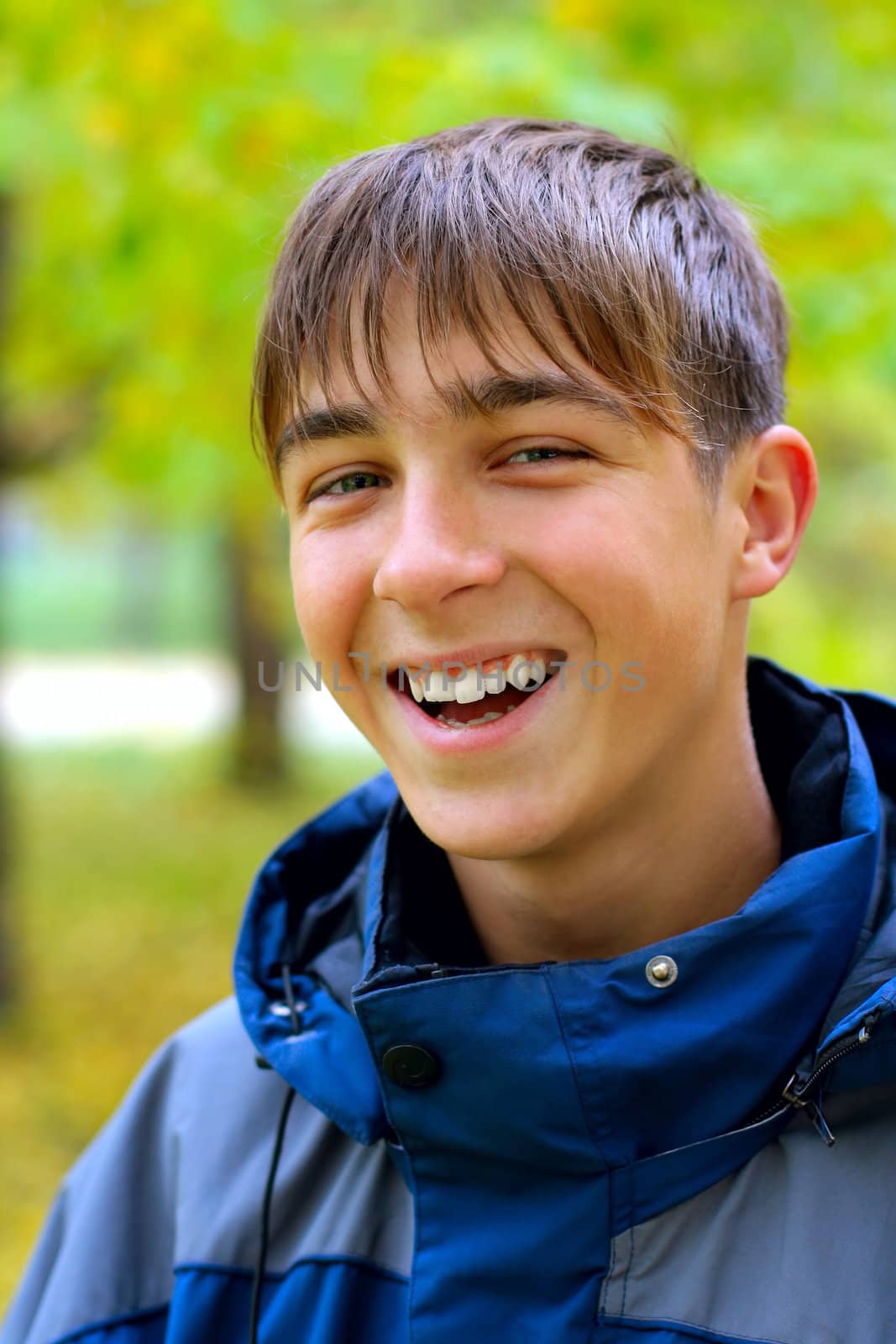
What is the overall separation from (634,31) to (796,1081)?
3.76 meters

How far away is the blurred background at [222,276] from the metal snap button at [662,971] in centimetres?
147

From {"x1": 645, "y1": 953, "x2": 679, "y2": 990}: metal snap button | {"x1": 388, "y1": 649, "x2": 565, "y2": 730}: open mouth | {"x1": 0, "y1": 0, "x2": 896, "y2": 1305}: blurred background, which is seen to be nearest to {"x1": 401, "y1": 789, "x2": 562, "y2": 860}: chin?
{"x1": 388, "y1": 649, "x2": 565, "y2": 730}: open mouth

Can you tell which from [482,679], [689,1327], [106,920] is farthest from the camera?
[106,920]

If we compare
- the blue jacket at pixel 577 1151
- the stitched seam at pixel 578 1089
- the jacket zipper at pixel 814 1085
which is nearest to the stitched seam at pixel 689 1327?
the blue jacket at pixel 577 1151

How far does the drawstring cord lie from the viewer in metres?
1.67

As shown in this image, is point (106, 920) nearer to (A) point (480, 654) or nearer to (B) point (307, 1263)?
(B) point (307, 1263)

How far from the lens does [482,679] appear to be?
1668 mm

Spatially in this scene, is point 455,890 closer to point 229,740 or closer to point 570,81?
point 570,81

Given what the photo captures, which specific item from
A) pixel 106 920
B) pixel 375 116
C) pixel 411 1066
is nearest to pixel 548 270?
pixel 411 1066

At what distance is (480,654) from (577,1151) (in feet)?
2.04

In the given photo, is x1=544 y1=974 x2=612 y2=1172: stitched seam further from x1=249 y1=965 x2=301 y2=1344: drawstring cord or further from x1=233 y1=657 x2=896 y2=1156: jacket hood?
x1=249 y1=965 x2=301 y2=1344: drawstring cord

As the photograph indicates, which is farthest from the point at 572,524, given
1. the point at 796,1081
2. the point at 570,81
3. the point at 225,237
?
the point at 225,237

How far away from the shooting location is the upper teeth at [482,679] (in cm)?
165

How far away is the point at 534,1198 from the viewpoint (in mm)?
1548
